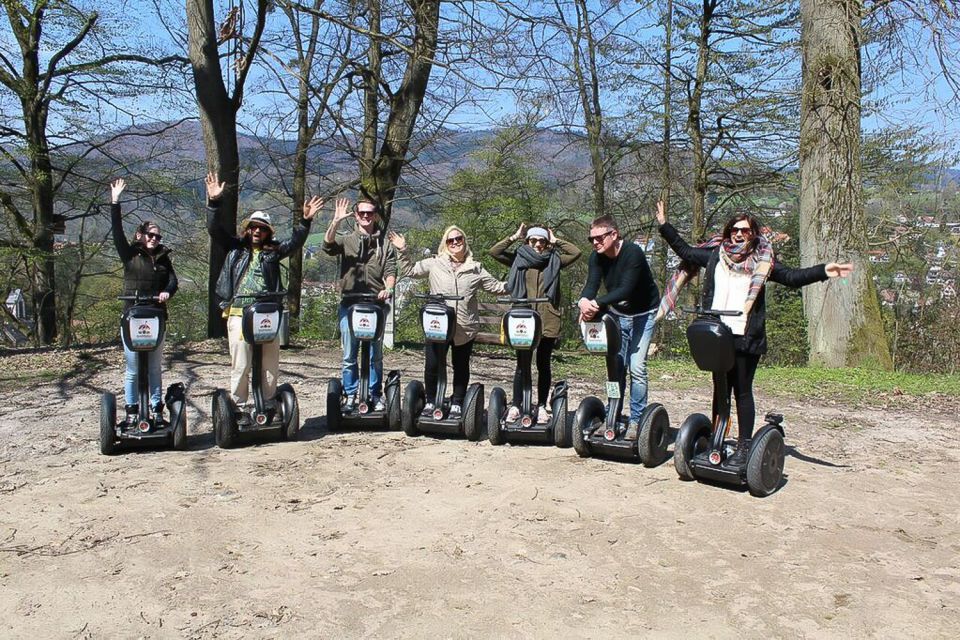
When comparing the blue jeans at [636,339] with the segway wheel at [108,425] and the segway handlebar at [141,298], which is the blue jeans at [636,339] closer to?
A: the segway handlebar at [141,298]

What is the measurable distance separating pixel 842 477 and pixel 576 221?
12749 millimetres

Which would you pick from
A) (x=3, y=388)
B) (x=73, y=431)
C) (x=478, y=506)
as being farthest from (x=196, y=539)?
(x=3, y=388)

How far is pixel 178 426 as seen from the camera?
19.7 feet

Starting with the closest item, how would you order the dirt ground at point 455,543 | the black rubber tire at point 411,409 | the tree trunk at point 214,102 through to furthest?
the dirt ground at point 455,543
the black rubber tire at point 411,409
the tree trunk at point 214,102

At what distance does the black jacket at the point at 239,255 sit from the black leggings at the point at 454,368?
1.27 m

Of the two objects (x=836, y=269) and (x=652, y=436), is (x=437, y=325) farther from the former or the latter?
(x=836, y=269)

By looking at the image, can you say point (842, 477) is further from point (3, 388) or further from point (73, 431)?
point (3, 388)

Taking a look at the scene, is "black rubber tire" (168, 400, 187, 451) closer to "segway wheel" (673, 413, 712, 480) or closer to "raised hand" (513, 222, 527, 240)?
"raised hand" (513, 222, 527, 240)

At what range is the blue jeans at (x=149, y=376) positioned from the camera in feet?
19.6

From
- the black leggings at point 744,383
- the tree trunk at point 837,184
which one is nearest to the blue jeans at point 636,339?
the black leggings at point 744,383

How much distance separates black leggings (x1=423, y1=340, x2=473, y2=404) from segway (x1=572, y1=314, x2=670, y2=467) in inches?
45.4

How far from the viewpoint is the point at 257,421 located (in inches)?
244

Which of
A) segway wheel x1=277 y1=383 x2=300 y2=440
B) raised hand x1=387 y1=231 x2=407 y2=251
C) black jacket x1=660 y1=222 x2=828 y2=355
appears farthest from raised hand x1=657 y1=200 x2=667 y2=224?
segway wheel x1=277 y1=383 x2=300 y2=440

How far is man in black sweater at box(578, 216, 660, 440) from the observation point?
550cm
